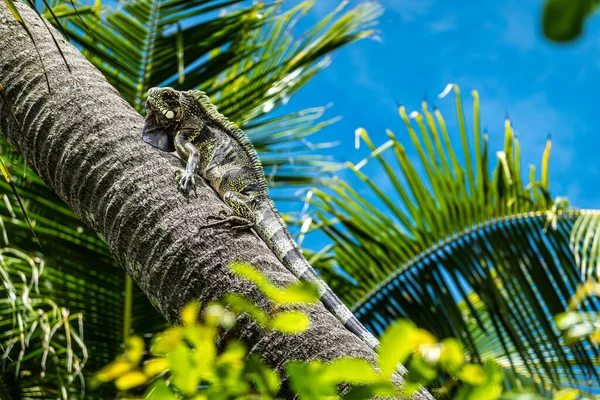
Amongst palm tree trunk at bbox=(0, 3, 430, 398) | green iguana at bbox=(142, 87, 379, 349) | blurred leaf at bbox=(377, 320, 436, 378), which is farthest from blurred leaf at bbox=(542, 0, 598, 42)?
green iguana at bbox=(142, 87, 379, 349)

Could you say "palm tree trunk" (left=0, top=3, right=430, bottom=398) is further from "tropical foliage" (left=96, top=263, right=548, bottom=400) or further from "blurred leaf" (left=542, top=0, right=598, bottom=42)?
"blurred leaf" (left=542, top=0, right=598, bottom=42)

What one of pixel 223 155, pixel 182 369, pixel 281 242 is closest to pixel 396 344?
pixel 182 369

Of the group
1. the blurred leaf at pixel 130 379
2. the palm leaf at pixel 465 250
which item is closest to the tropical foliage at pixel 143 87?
the palm leaf at pixel 465 250

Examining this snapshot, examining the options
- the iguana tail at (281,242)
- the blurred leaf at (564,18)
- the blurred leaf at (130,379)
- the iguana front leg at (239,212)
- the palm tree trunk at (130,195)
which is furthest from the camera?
the iguana tail at (281,242)

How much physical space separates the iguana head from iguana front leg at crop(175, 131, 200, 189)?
0.04 meters

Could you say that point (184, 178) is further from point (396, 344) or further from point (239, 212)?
point (396, 344)

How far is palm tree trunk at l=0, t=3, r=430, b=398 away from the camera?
1881 millimetres

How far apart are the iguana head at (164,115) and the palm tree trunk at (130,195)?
1.44 feet

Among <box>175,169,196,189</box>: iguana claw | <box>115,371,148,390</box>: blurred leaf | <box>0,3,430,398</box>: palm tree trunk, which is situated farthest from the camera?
<box>175,169,196,189</box>: iguana claw

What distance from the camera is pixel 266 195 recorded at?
3.42 m

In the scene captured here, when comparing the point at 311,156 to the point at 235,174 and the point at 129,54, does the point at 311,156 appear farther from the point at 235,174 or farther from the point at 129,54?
the point at 235,174

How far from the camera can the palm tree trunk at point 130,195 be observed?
6.17ft

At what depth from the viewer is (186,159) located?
9.46 feet

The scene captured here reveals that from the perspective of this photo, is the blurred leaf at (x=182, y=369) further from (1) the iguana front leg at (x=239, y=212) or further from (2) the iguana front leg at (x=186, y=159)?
(2) the iguana front leg at (x=186, y=159)
